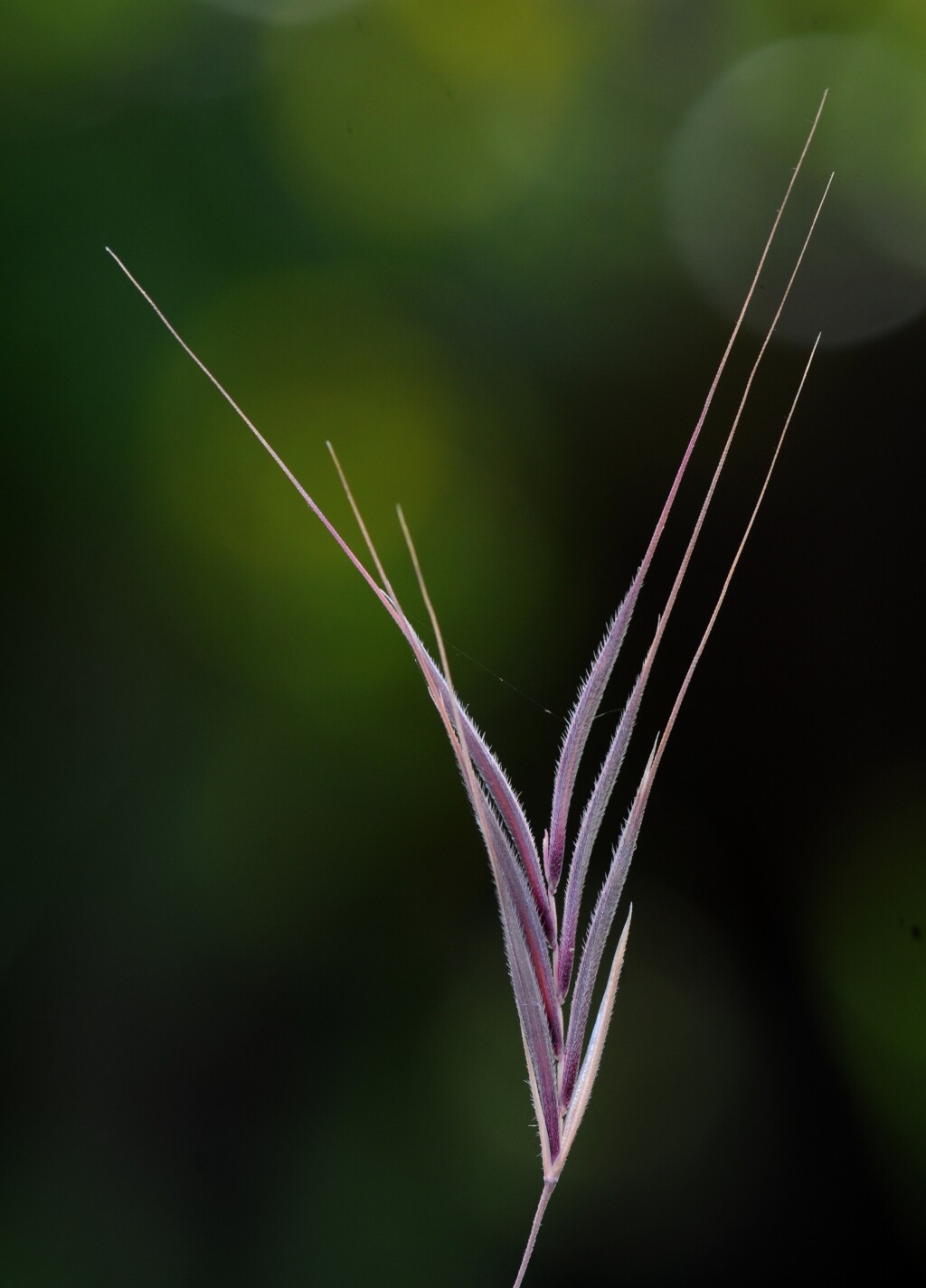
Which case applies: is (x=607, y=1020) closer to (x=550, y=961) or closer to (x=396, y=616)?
(x=550, y=961)

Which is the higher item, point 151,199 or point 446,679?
point 151,199

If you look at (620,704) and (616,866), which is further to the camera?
(620,704)

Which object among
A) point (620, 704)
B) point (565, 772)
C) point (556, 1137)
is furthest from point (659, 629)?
point (620, 704)

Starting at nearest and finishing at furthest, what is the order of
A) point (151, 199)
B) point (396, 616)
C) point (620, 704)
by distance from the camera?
point (396, 616)
point (620, 704)
point (151, 199)

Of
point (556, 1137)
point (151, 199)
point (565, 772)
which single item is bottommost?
point (556, 1137)

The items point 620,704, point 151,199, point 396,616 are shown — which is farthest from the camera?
point 151,199

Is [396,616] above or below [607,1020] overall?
above

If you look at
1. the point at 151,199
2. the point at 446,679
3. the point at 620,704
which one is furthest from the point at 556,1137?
the point at 151,199

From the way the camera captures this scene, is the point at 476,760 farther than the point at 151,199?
No

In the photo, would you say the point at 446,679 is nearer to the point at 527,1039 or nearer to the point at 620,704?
the point at 527,1039
